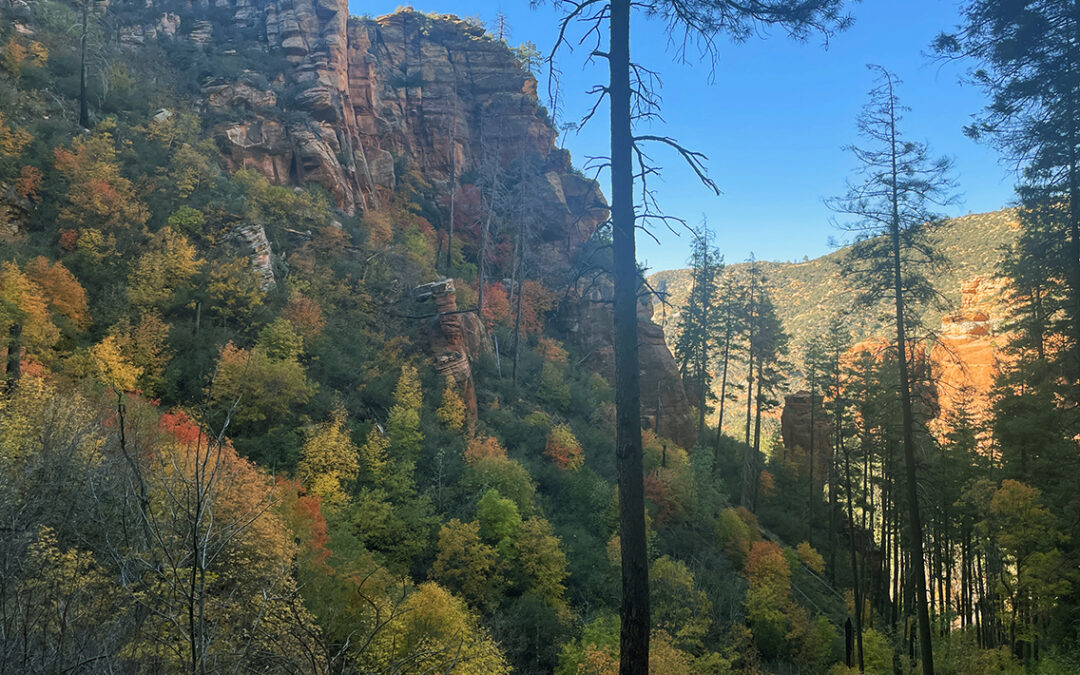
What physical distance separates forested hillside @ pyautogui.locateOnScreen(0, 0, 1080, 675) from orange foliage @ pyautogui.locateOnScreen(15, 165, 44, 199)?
125mm

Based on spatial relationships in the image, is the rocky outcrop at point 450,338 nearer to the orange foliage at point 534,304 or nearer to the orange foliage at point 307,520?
the orange foliage at point 534,304

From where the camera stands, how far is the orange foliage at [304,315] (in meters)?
24.6

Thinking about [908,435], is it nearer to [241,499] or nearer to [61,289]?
[241,499]

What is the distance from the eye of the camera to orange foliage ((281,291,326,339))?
24578mm

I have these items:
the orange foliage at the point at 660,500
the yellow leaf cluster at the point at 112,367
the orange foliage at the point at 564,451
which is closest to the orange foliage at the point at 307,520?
the yellow leaf cluster at the point at 112,367

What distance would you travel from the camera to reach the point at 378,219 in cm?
3697

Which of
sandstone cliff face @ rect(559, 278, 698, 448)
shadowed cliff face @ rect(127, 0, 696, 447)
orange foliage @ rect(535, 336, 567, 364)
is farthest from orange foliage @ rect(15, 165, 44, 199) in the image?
sandstone cliff face @ rect(559, 278, 698, 448)

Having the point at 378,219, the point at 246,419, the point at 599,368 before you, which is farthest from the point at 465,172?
the point at 246,419

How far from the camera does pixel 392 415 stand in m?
23.0

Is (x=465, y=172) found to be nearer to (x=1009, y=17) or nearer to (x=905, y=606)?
(x=1009, y=17)

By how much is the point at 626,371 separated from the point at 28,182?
2915 centimetres

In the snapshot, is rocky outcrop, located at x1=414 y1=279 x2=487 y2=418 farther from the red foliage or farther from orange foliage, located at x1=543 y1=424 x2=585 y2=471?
the red foliage

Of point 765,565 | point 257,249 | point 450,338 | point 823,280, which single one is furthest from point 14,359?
point 823,280

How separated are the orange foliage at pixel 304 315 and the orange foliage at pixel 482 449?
978 cm
